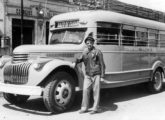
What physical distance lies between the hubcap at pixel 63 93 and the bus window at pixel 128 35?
2478 millimetres

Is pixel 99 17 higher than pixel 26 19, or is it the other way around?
pixel 26 19

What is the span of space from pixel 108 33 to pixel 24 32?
11.7 m

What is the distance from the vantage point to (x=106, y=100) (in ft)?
27.8

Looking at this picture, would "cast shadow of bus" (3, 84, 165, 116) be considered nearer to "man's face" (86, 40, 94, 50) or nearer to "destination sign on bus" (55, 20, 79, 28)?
"man's face" (86, 40, 94, 50)

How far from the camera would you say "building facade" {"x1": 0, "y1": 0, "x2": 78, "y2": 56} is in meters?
17.0

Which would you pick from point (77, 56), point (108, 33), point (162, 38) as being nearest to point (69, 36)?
point (77, 56)

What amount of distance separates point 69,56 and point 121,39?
76.4 inches

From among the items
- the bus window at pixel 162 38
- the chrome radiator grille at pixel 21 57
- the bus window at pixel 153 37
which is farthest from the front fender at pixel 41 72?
the bus window at pixel 162 38

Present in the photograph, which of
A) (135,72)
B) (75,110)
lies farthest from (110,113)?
(135,72)

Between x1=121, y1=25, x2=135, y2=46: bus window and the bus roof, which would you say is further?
x1=121, y1=25, x2=135, y2=46: bus window

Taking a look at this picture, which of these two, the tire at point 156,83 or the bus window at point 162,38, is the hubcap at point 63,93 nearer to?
the tire at point 156,83

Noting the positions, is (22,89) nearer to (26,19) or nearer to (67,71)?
(67,71)

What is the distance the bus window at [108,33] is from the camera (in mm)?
7859

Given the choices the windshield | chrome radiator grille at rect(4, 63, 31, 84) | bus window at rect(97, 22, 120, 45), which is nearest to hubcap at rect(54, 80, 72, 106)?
chrome radiator grille at rect(4, 63, 31, 84)
